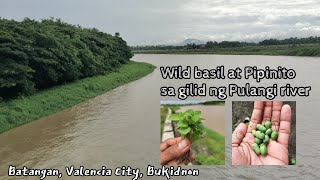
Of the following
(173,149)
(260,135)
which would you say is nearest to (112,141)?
(173,149)

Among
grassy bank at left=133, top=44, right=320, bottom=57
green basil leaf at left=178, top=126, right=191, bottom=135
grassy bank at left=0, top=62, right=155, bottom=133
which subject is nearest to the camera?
green basil leaf at left=178, top=126, right=191, bottom=135

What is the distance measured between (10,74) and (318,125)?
1039cm

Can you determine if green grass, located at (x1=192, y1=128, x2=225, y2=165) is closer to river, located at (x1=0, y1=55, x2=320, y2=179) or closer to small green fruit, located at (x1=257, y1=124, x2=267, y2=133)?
river, located at (x1=0, y1=55, x2=320, y2=179)

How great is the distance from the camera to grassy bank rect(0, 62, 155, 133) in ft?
45.4

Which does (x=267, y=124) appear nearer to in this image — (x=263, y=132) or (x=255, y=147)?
(x=263, y=132)

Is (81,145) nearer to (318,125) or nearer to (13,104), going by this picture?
(13,104)

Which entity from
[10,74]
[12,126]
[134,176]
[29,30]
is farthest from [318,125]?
[29,30]

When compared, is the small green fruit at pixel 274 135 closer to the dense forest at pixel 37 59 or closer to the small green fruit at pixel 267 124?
the small green fruit at pixel 267 124

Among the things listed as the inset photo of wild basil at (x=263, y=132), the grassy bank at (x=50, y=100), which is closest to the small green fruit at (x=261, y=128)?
the inset photo of wild basil at (x=263, y=132)

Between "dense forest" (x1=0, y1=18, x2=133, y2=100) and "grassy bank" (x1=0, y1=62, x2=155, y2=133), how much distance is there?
51 centimetres

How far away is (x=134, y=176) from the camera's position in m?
8.45

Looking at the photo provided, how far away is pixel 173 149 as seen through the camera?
5.42 metres

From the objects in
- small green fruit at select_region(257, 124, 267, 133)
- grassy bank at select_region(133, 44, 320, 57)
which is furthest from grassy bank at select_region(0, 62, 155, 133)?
grassy bank at select_region(133, 44, 320, 57)

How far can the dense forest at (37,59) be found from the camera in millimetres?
14952
